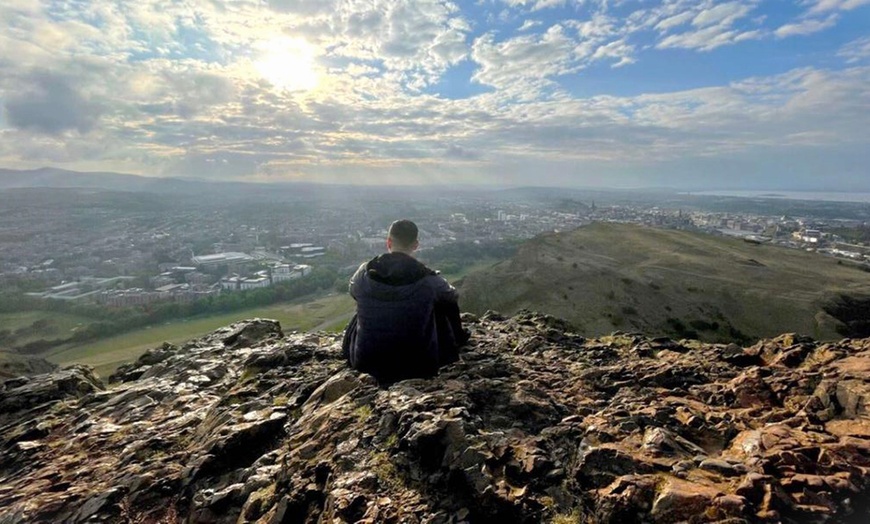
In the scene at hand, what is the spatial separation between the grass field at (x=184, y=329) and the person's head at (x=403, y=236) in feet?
171

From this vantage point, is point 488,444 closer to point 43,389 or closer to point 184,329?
point 43,389

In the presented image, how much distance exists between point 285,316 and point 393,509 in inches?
2800

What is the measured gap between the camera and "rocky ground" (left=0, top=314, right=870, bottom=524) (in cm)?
449

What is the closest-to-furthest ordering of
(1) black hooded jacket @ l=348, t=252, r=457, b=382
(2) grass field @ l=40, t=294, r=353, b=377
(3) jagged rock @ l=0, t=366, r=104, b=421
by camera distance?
(1) black hooded jacket @ l=348, t=252, r=457, b=382 < (3) jagged rock @ l=0, t=366, r=104, b=421 < (2) grass field @ l=40, t=294, r=353, b=377

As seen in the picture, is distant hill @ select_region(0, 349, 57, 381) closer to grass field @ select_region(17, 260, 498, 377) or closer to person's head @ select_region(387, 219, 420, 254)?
grass field @ select_region(17, 260, 498, 377)

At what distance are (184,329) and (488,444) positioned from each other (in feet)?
244

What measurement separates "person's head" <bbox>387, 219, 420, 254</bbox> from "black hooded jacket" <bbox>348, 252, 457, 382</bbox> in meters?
0.25

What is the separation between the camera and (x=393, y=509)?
16.2 ft

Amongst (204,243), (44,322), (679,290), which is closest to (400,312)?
(679,290)

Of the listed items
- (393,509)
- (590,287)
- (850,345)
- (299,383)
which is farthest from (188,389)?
(590,287)

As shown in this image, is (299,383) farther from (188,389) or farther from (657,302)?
(657,302)

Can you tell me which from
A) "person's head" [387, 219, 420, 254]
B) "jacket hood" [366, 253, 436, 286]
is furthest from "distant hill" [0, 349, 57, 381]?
"person's head" [387, 219, 420, 254]

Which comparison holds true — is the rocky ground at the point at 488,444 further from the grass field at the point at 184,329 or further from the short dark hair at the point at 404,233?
the grass field at the point at 184,329

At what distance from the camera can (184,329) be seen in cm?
6675
